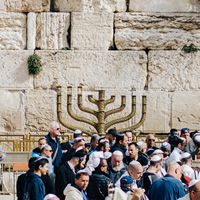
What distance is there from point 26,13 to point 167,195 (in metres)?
8.38

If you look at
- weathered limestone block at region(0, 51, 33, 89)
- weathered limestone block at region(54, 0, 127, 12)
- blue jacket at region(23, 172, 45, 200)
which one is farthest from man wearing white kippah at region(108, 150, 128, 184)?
weathered limestone block at region(54, 0, 127, 12)

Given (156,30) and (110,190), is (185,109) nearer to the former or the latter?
(156,30)

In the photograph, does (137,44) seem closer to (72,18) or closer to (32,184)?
(72,18)

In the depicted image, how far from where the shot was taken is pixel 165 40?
14.5 meters

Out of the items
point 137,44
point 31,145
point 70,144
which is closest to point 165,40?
point 137,44

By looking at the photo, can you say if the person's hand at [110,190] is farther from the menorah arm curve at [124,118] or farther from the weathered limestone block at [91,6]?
the weathered limestone block at [91,6]

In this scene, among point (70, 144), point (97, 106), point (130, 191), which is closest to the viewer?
point (130, 191)

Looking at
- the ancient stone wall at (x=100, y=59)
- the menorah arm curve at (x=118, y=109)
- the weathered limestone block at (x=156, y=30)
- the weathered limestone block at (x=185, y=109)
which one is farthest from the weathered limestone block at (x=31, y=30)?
the weathered limestone block at (x=185, y=109)

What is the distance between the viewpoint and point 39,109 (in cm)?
1430

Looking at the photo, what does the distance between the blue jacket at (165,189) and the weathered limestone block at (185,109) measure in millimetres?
7170

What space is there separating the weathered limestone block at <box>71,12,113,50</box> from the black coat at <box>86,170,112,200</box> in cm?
731

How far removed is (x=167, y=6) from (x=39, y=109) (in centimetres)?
347

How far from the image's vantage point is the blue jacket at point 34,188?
7.22 m

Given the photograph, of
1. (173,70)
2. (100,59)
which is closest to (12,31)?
(100,59)
